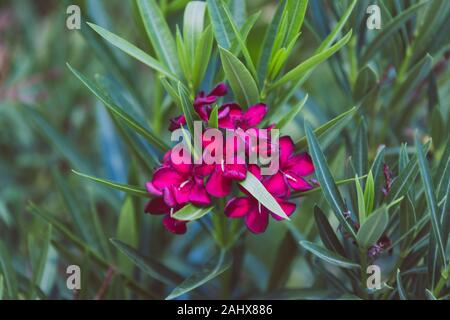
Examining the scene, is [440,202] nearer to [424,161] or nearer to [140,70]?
[424,161]

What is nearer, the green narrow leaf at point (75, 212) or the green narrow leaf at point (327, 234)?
the green narrow leaf at point (327, 234)

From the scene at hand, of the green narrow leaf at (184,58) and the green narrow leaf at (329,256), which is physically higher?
the green narrow leaf at (184,58)

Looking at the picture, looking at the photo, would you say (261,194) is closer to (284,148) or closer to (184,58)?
(284,148)

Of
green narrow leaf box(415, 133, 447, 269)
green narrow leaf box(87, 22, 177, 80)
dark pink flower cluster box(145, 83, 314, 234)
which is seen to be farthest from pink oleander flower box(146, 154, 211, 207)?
green narrow leaf box(415, 133, 447, 269)

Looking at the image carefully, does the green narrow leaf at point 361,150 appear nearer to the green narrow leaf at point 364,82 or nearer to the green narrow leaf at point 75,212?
the green narrow leaf at point 364,82

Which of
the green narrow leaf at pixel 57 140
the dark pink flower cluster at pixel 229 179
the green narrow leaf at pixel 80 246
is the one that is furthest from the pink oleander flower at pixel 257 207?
the green narrow leaf at pixel 57 140

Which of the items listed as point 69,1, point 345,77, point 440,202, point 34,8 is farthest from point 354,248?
point 34,8
